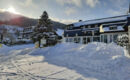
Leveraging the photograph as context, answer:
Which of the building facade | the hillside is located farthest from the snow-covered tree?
the hillside

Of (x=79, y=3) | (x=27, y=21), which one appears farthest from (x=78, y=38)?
(x=27, y=21)

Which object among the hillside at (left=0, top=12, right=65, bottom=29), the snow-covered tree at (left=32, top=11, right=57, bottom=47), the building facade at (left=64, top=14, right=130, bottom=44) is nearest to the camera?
the snow-covered tree at (left=32, top=11, right=57, bottom=47)

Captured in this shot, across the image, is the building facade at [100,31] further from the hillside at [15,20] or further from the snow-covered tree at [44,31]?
the hillside at [15,20]

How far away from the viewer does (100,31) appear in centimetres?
2486

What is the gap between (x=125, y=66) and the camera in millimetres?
5953

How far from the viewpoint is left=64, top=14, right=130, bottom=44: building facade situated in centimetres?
2199

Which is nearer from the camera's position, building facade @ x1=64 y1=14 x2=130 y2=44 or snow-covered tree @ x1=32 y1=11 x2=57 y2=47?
snow-covered tree @ x1=32 y1=11 x2=57 y2=47

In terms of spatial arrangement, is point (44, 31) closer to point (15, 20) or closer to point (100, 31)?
point (100, 31)

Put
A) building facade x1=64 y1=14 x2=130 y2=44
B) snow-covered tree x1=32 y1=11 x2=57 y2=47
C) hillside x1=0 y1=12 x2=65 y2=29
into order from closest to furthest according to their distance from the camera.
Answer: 1. snow-covered tree x1=32 y1=11 x2=57 y2=47
2. building facade x1=64 y1=14 x2=130 y2=44
3. hillside x1=0 y1=12 x2=65 y2=29

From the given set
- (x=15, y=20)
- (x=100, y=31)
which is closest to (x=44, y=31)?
(x=100, y=31)

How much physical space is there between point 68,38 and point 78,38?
3272mm

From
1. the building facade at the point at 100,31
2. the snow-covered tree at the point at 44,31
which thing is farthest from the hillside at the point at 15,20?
the snow-covered tree at the point at 44,31

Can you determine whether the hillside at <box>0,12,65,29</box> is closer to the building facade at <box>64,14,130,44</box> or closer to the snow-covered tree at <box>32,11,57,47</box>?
the building facade at <box>64,14,130,44</box>

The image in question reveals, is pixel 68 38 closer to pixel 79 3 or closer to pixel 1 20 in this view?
pixel 79 3
